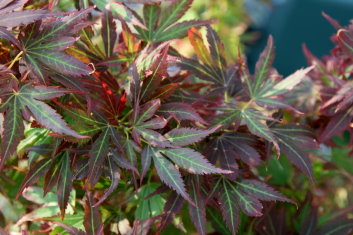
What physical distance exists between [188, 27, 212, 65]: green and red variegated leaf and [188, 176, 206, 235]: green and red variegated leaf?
19cm

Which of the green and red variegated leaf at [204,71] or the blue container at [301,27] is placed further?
the blue container at [301,27]

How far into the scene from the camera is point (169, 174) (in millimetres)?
578

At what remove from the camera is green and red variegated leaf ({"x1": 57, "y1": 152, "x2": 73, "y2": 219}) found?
1.99ft

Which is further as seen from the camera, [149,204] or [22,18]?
[149,204]

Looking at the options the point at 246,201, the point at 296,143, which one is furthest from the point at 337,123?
the point at 246,201

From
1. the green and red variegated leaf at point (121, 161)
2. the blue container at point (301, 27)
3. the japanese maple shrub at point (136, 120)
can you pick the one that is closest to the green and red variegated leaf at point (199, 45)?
the japanese maple shrub at point (136, 120)

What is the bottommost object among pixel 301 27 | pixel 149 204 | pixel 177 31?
pixel 301 27

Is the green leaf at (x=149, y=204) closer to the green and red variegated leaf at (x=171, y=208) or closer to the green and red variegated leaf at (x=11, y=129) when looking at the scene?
the green and red variegated leaf at (x=171, y=208)

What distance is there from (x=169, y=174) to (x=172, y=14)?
270 millimetres

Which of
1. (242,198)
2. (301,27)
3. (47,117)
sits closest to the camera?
(47,117)

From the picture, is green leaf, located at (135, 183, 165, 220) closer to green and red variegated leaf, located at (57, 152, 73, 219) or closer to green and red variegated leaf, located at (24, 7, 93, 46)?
green and red variegated leaf, located at (57, 152, 73, 219)

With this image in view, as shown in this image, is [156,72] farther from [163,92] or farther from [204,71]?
[204,71]

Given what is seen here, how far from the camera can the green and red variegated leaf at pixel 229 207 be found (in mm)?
615

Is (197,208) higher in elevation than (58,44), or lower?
lower
